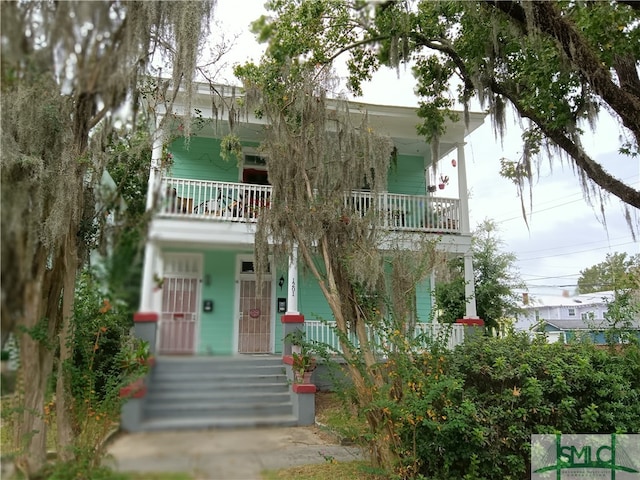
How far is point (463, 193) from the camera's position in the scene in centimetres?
968

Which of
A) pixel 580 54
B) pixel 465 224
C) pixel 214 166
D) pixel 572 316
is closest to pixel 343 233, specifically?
pixel 214 166

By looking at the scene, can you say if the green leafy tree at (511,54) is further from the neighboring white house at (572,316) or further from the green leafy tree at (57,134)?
the green leafy tree at (57,134)

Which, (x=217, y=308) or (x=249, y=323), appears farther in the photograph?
(x=249, y=323)

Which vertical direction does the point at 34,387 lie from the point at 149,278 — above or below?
below

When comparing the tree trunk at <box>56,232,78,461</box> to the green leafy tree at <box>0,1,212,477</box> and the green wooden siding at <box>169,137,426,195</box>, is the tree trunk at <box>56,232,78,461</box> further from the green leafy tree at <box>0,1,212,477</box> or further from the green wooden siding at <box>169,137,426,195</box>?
the green wooden siding at <box>169,137,426,195</box>

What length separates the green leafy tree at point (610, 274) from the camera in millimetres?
6727

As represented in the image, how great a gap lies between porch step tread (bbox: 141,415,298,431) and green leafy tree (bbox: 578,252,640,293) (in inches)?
279

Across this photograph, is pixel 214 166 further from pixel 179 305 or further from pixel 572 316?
pixel 572 316

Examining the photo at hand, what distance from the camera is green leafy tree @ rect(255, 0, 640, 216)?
538 cm

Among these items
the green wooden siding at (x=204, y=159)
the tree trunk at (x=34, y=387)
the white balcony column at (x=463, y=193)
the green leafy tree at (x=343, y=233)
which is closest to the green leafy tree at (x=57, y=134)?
the tree trunk at (x=34, y=387)

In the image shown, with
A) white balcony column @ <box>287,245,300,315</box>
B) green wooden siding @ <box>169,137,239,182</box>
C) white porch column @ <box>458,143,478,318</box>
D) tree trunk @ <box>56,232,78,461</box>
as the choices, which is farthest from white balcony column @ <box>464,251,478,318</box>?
tree trunk @ <box>56,232,78,461</box>

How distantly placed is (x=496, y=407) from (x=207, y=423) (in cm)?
355

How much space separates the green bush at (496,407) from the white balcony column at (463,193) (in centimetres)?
570

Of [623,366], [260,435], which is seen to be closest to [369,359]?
[623,366]
